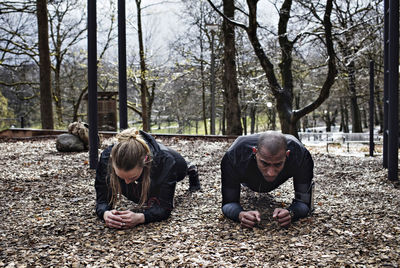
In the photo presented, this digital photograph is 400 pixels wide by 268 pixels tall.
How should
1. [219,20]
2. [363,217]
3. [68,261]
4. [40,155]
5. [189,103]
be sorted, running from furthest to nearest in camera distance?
[189,103], [219,20], [40,155], [363,217], [68,261]

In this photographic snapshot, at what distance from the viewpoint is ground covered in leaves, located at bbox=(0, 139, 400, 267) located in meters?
2.22

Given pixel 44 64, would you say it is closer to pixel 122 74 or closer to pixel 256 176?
pixel 122 74

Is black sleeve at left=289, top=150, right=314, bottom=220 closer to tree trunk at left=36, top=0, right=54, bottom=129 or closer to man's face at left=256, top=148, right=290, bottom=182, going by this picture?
man's face at left=256, top=148, right=290, bottom=182

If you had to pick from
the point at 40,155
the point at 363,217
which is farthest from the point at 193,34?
the point at 363,217

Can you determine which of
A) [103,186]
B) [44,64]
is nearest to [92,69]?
[103,186]

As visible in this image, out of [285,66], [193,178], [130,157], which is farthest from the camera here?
[285,66]

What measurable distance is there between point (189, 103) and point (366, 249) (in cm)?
2221

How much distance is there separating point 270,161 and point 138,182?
1.04 m

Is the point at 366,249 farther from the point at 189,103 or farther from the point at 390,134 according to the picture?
the point at 189,103

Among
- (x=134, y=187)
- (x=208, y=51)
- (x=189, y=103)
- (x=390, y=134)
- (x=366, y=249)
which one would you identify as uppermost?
(x=208, y=51)

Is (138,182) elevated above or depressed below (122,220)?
above

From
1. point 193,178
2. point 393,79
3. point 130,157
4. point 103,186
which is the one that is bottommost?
point 193,178

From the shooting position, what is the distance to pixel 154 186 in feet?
9.30

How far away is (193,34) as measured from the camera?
1858 cm
